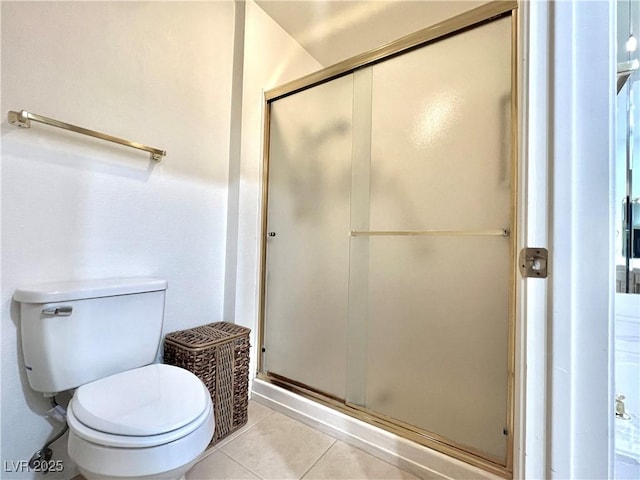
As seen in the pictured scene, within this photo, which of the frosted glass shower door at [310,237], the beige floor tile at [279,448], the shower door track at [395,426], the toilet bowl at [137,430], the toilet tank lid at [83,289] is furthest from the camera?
the frosted glass shower door at [310,237]

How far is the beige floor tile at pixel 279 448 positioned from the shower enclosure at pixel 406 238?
0.60 ft

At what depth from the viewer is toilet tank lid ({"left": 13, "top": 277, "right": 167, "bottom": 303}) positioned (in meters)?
0.90

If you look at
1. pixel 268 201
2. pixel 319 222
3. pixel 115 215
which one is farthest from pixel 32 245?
pixel 319 222

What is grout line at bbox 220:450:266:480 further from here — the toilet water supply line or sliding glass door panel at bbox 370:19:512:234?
sliding glass door panel at bbox 370:19:512:234

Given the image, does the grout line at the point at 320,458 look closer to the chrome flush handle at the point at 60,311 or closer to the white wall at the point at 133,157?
the white wall at the point at 133,157

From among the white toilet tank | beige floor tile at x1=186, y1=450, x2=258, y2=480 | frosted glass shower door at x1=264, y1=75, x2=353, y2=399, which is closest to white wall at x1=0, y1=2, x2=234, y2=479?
the white toilet tank

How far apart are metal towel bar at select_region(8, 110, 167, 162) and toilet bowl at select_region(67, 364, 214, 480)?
2.98ft

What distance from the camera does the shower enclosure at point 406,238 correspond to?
1.05 metres

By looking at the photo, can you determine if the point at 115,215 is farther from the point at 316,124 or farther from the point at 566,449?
the point at 566,449

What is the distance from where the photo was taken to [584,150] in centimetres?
42

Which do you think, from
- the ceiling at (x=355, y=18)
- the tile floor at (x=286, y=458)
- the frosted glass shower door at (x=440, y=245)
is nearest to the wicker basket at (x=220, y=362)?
the tile floor at (x=286, y=458)

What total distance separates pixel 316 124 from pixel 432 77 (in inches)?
25.4

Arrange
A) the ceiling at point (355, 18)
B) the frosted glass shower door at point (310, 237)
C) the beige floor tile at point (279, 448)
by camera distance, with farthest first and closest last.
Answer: the ceiling at point (355, 18)
the frosted glass shower door at point (310, 237)
the beige floor tile at point (279, 448)

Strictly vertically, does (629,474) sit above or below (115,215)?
below
